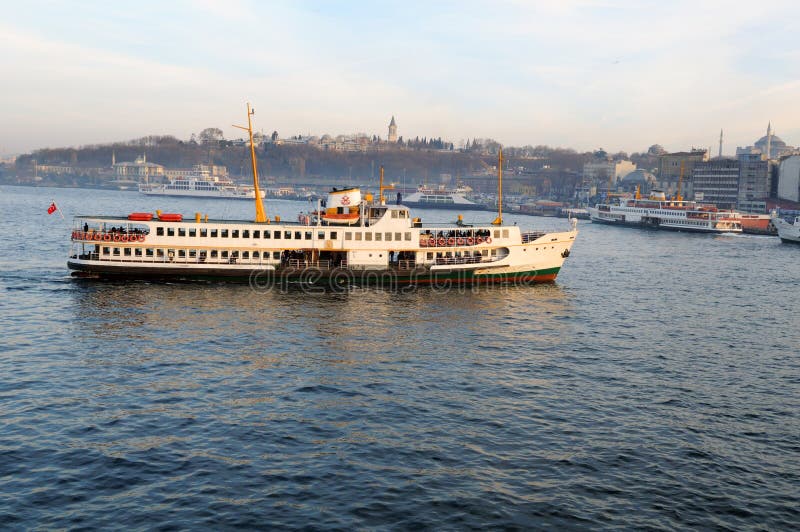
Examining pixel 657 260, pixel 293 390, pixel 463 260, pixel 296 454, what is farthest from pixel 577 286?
pixel 296 454

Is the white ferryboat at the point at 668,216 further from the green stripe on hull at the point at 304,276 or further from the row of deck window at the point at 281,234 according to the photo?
the row of deck window at the point at 281,234

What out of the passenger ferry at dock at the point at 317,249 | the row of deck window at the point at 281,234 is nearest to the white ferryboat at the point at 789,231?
the passenger ferry at dock at the point at 317,249

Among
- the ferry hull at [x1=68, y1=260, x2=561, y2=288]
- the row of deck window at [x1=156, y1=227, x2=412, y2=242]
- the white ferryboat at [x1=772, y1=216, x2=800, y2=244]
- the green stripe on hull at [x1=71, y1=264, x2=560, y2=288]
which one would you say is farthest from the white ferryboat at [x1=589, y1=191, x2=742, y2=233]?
the row of deck window at [x1=156, y1=227, x2=412, y2=242]

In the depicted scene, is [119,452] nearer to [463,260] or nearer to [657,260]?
[463,260]

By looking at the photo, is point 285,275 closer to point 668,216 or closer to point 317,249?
point 317,249

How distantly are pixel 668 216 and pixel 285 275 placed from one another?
12860 cm

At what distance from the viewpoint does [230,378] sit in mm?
32594

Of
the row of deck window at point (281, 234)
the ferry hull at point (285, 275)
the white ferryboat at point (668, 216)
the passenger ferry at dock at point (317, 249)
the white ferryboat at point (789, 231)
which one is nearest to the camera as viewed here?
the ferry hull at point (285, 275)

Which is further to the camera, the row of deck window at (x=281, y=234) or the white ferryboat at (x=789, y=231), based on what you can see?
the white ferryboat at (x=789, y=231)

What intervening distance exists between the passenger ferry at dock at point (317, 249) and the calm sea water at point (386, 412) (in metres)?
3.35

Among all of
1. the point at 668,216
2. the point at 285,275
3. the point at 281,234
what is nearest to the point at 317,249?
the point at 281,234

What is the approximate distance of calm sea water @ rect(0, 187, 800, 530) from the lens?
21.4 metres

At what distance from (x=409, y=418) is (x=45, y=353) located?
2090cm

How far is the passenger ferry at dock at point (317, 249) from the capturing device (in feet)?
185
